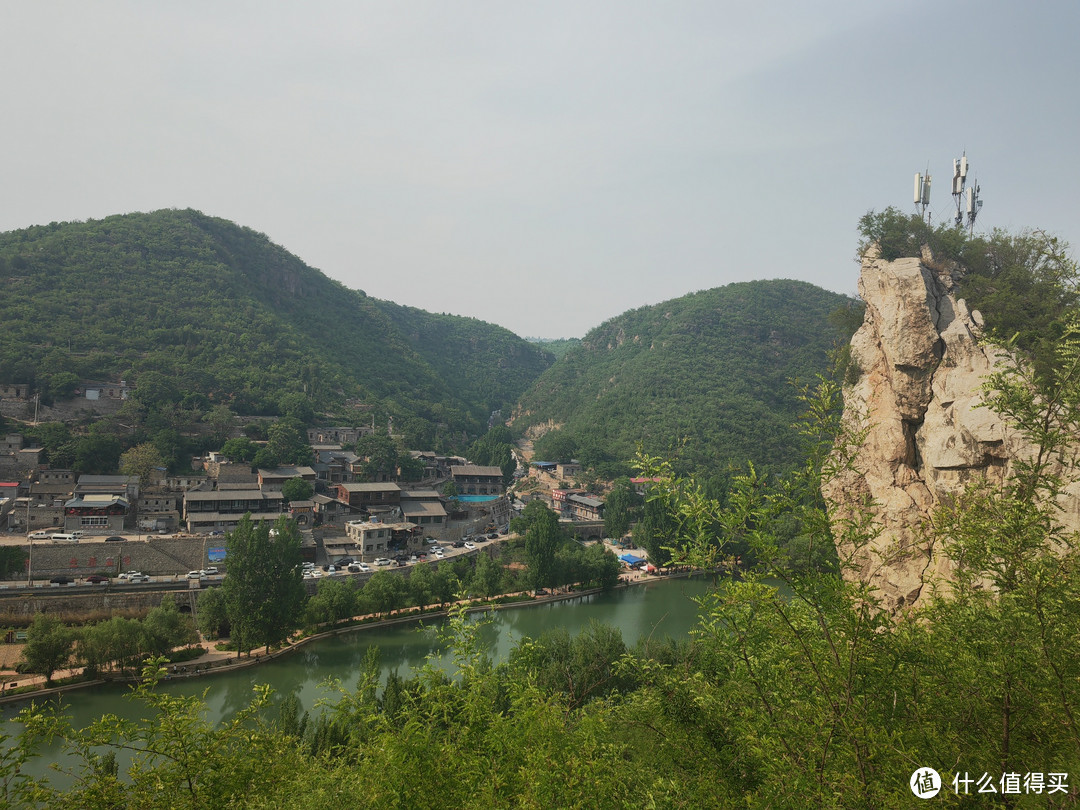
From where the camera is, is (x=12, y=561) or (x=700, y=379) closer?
(x=12, y=561)

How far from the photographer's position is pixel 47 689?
14164mm

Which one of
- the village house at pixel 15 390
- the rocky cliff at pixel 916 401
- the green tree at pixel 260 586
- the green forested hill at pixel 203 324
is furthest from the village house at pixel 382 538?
the village house at pixel 15 390

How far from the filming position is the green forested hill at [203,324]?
34.9 m

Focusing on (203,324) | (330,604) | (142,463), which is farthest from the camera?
(203,324)

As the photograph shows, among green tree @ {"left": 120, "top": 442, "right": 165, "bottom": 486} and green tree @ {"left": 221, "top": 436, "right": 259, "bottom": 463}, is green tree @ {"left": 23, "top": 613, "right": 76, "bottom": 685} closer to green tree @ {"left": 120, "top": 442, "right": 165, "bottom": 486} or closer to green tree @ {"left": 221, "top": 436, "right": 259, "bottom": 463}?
green tree @ {"left": 120, "top": 442, "right": 165, "bottom": 486}

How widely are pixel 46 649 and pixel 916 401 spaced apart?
22317 mm

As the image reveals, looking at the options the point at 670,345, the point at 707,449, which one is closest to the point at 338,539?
the point at 707,449

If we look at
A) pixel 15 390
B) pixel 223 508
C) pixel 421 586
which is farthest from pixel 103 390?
pixel 421 586

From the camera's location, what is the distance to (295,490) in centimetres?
→ 2655

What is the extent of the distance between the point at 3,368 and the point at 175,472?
11601mm

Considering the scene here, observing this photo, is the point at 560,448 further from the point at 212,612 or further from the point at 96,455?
the point at 212,612

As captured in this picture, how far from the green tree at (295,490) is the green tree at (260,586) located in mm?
8617

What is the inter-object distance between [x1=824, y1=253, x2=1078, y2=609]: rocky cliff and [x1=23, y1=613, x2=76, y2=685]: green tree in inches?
768

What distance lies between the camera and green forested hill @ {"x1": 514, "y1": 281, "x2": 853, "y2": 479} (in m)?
39.5
